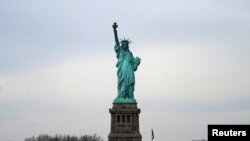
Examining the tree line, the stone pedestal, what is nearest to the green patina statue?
the stone pedestal

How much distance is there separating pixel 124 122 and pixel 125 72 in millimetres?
6224

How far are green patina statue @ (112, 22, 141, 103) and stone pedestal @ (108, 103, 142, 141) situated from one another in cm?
85

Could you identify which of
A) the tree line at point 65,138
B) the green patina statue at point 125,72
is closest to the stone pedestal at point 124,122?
the green patina statue at point 125,72

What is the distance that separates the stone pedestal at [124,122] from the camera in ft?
265

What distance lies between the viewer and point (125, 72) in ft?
270

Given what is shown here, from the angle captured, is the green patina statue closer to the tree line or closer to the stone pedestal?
the stone pedestal

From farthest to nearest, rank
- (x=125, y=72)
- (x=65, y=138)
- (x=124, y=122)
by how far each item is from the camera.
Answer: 1. (x=65, y=138)
2. (x=125, y=72)
3. (x=124, y=122)

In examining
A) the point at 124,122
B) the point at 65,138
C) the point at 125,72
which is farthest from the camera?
the point at 65,138

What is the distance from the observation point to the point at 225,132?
31.4 meters

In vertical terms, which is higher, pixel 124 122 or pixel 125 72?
pixel 125 72

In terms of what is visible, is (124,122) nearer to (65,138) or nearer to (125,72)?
(125,72)

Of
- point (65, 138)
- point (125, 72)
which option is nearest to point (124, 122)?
point (125, 72)

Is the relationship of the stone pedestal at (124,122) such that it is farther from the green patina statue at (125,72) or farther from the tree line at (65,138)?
the tree line at (65,138)

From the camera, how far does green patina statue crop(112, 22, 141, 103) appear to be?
81688 mm
